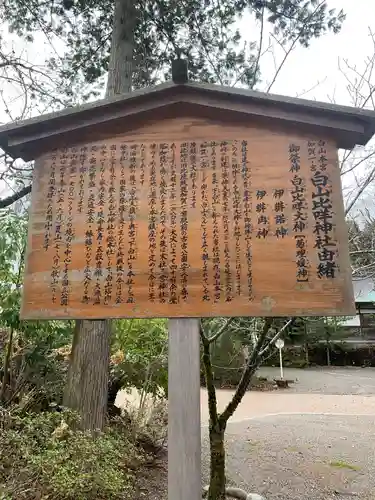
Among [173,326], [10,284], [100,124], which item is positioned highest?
[100,124]

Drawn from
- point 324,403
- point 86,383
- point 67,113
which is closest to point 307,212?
point 67,113

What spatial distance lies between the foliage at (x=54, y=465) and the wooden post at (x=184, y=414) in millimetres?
1380

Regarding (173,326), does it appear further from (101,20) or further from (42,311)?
(101,20)

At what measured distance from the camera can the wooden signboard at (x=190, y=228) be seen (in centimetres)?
263

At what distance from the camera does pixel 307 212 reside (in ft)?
8.96

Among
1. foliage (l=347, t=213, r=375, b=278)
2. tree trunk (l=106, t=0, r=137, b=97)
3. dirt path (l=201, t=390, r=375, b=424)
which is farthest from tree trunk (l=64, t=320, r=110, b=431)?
dirt path (l=201, t=390, r=375, b=424)

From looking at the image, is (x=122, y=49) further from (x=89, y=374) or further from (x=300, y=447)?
(x=300, y=447)

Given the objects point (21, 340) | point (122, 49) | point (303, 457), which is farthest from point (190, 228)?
point (303, 457)

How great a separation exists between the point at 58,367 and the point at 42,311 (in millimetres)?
3773

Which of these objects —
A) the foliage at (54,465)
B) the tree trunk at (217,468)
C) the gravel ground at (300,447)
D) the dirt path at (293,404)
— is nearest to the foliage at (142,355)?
the gravel ground at (300,447)

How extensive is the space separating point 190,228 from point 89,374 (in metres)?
3.23

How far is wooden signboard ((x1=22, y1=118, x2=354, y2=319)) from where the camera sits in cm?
263

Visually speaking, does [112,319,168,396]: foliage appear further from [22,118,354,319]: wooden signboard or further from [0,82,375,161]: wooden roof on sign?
[0,82,375,161]: wooden roof on sign

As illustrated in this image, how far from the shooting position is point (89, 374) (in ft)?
17.0
